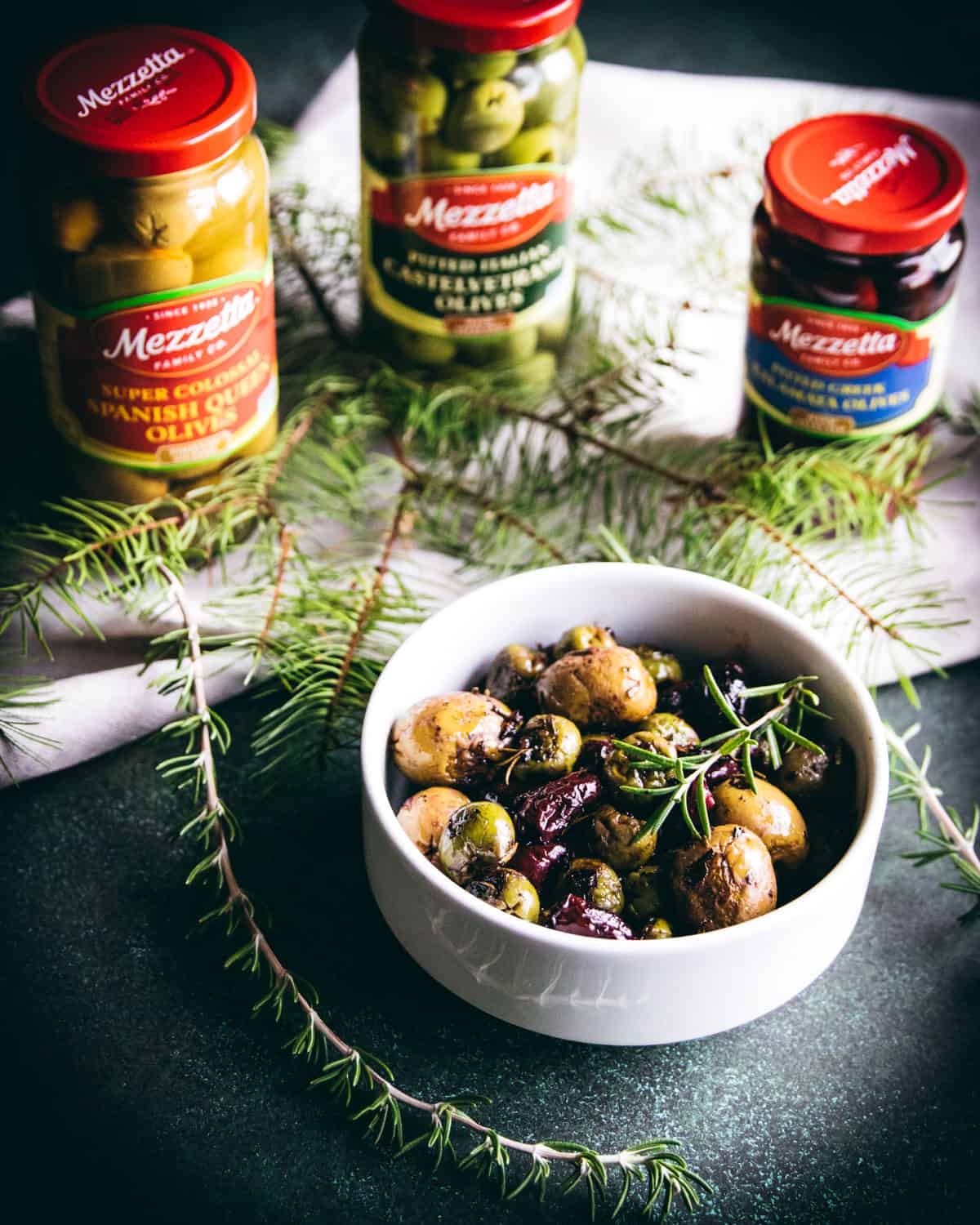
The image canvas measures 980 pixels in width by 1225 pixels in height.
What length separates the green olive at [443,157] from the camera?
892 millimetres

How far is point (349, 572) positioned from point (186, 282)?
0.63 feet

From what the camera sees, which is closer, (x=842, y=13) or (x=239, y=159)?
(x=239, y=159)

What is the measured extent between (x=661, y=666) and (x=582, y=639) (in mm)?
44

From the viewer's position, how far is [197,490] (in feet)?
2.85

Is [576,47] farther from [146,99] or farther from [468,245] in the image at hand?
[146,99]

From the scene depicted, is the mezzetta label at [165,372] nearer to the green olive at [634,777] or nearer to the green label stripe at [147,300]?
the green label stripe at [147,300]

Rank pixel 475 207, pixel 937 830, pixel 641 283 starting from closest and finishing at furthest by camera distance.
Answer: pixel 937 830 → pixel 475 207 → pixel 641 283

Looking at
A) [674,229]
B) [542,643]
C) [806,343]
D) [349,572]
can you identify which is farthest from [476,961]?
[674,229]

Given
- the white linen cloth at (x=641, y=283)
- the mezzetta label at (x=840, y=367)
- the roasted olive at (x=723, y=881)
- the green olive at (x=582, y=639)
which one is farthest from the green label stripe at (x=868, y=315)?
the roasted olive at (x=723, y=881)

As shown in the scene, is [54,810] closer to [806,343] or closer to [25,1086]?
[25,1086]

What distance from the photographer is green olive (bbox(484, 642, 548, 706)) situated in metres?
0.74

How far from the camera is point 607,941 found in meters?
0.60

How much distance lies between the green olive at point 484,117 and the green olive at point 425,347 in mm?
135

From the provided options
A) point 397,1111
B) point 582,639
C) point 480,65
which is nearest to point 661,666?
point 582,639
